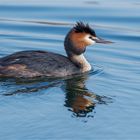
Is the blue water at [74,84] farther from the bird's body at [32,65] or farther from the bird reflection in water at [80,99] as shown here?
the bird's body at [32,65]

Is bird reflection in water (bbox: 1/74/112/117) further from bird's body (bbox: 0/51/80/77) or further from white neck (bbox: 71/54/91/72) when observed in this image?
white neck (bbox: 71/54/91/72)

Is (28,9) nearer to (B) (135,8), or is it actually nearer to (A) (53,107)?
(B) (135,8)

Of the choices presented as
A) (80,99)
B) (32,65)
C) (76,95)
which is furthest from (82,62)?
(80,99)

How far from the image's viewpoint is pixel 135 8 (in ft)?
63.7

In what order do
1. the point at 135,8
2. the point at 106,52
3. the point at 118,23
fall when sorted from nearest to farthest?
the point at 106,52 < the point at 118,23 < the point at 135,8

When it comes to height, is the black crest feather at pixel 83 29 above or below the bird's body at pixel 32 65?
above

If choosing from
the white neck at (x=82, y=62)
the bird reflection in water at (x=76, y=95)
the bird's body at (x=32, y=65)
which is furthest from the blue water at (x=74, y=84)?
the bird's body at (x=32, y=65)

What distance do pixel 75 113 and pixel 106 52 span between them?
4208mm

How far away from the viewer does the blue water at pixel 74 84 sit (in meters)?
10.3

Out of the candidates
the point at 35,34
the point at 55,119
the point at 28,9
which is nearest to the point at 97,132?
the point at 55,119

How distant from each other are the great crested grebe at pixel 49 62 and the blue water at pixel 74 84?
244 mm

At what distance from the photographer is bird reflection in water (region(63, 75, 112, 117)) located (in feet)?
37.1

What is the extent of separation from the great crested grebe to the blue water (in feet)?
0.80

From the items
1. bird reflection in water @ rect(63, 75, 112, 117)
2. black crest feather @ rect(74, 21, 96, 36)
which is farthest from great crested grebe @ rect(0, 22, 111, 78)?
bird reflection in water @ rect(63, 75, 112, 117)
